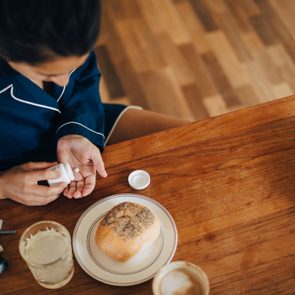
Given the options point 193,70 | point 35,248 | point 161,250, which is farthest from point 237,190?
point 193,70

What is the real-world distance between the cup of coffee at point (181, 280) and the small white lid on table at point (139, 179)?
8.8 inches

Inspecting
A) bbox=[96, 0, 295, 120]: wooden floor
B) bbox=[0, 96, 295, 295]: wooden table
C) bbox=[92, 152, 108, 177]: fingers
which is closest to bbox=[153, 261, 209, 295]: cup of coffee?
bbox=[0, 96, 295, 295]: wooden table

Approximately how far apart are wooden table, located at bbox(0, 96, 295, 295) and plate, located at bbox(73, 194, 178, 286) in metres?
0.02

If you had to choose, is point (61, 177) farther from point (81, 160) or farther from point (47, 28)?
point (47, 28)

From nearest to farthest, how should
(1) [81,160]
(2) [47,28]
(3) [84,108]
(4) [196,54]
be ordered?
1. (2) [47,28]
2. (1) [81,160]
3. (3) [84,108]
4. (4) [196,54]

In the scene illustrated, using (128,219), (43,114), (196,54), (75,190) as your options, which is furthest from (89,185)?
(196,54)

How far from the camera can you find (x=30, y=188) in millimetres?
938

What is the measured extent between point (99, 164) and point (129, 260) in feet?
0.74

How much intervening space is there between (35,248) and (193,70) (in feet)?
5.22

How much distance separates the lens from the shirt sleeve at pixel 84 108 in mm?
1129

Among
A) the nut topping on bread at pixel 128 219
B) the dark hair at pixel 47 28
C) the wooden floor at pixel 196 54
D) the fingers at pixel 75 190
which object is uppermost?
the dark hair at pixel 47 28

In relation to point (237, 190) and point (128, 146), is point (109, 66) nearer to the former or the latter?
point (128, 146)

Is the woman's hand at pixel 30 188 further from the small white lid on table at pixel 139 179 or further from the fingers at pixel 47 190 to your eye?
the small white lid on table at pixel 139 179

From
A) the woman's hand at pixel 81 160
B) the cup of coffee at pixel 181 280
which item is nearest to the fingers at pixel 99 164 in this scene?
the woman's hand at pixel 81 160
